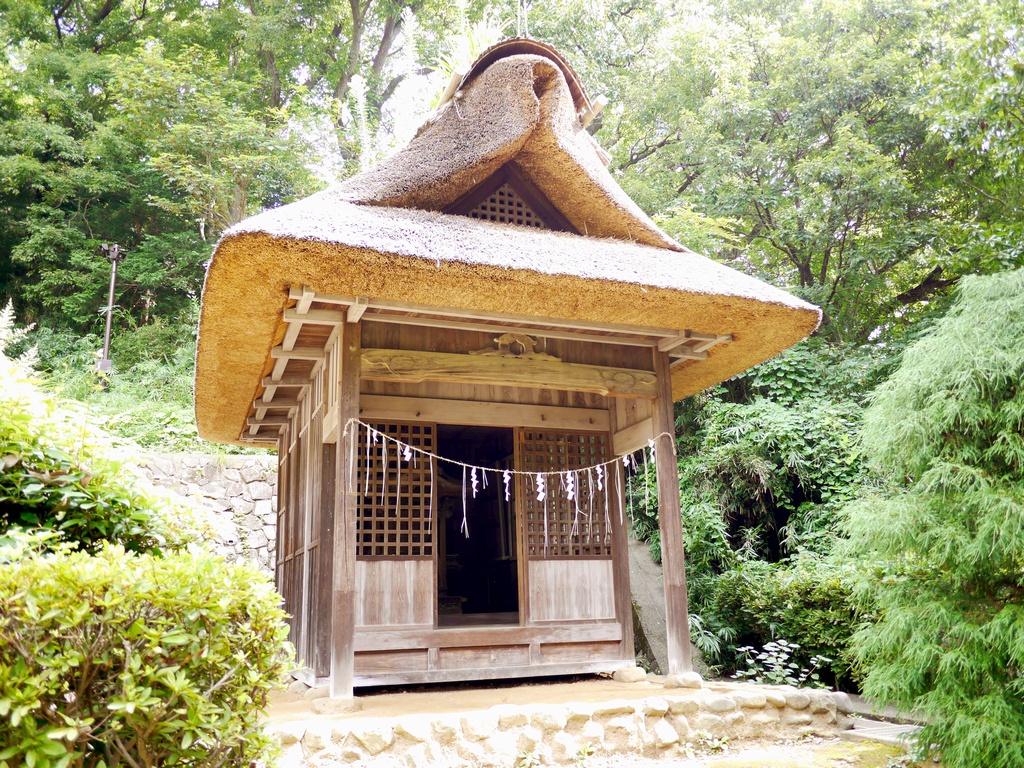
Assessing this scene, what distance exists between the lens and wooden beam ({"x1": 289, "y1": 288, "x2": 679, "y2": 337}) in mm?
5262

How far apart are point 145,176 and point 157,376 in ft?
17.4

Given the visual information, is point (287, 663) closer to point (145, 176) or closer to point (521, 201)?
point (521, 201)

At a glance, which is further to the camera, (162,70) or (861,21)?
(162,70)

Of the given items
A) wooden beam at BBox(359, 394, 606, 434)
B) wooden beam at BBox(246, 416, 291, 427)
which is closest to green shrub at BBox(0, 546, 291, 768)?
wooden beam at BBox(359, 394, 606, 434)

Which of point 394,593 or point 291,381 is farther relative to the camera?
point 291,381

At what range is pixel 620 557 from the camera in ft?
23.3

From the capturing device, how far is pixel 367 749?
440 centimetres

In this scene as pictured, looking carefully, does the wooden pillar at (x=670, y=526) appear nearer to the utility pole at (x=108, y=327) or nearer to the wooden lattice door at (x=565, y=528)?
the wooden lattice door at (x=565, y=528)

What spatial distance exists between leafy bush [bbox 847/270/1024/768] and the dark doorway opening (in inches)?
198

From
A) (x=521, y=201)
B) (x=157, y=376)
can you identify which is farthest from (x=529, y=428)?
(x=157, y=376)

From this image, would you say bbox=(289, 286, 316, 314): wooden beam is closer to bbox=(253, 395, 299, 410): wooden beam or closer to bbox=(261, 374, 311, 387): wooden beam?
bbox=(261, 374, 311, 387): wooden beam

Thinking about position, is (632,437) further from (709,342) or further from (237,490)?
(237,490)

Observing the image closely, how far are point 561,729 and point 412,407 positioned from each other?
2901 mm

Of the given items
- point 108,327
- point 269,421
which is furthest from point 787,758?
point 108,327
